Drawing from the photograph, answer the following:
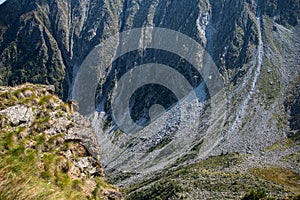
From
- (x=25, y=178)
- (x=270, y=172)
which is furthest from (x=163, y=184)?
(x=25, y=178)

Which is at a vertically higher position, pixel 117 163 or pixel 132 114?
pixel 132 114

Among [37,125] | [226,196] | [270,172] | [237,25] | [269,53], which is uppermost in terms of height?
[237,25]

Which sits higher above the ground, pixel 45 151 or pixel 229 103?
pixel 45 151

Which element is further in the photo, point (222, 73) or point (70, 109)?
point (222, 73)

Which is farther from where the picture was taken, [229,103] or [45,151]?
[229,103]

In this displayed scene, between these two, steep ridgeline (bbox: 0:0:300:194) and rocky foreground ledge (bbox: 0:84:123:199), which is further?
steep ridgeline (bbox: 0:0:300:194)

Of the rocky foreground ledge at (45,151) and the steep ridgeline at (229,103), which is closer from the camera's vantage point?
the rocky foreground ledge at (45,151)

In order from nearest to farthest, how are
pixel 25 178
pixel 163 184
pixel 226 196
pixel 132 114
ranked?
Result: 1. pixel 25 178
2. pixel 226 196
3. pixel 163 184
4. pixel 132 114

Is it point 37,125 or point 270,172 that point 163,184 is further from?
point 37,125
